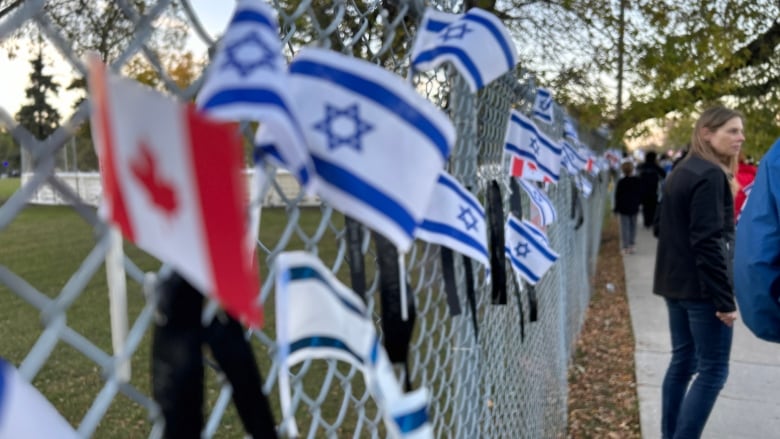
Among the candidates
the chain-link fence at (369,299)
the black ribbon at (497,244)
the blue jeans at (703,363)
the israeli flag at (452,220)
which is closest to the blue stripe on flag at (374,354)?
the chain-link fence at (369,299)

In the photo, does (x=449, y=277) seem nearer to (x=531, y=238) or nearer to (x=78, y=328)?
(x=531, y=238)

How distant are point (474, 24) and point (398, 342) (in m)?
0.63

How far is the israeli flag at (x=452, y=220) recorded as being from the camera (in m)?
1.38

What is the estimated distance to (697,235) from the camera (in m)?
3.61

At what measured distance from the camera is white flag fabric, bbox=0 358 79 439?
1.98 ft

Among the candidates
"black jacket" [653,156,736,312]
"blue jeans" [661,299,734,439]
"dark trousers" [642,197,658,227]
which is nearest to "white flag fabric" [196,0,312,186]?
"black jacket" [653,156,736,312]

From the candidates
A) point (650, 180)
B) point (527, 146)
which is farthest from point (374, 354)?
point (650, 180)

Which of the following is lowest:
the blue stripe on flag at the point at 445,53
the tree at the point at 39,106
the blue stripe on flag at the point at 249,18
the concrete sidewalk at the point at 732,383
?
the concrete sidewalk at the point at 732,383

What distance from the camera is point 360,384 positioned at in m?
5.28

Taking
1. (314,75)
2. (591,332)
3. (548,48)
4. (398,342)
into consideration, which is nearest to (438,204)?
(398,342)

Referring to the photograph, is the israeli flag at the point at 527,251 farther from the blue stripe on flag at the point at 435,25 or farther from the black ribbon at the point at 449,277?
the blue stripe on flag at the point at 435,25

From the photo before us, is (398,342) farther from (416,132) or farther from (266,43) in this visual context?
(266,43)

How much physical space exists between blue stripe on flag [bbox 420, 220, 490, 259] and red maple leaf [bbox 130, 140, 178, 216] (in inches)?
31.5

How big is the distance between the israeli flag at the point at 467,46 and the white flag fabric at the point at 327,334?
54 centimetres
